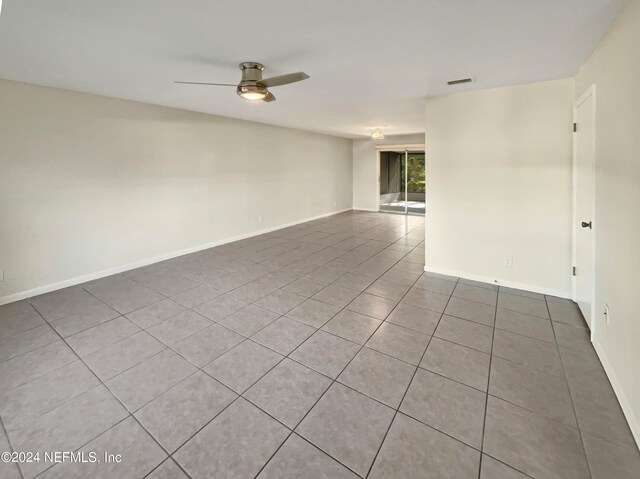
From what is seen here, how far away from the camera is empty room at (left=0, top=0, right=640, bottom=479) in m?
1.57

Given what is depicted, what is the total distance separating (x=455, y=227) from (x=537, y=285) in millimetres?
1075

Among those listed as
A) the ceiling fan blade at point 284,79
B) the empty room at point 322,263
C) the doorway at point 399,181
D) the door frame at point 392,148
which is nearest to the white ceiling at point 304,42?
the empty room at point 322,263

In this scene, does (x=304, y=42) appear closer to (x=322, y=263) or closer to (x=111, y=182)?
(x=322, y=263)

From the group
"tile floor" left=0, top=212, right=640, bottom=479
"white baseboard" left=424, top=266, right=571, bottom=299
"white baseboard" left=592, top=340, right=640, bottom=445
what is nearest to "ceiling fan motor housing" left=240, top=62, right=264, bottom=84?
"tile floor" left=0, top=212, right=640, bottom=479

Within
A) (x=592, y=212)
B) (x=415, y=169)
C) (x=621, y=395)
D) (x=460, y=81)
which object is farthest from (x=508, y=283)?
(x=415, y=169)

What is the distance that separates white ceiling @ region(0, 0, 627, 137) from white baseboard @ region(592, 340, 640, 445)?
2.19 m

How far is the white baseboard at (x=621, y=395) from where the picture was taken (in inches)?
59.8

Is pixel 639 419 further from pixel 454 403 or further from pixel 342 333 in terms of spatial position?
pixel 342 333

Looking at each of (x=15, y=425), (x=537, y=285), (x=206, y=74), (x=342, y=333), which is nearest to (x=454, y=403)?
(x=342, y=333)

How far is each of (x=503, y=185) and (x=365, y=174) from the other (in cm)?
615

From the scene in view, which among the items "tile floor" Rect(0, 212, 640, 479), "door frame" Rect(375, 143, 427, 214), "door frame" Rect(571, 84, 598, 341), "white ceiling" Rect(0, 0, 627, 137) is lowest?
"tile floor" Rect(0, 212, 640, 479)

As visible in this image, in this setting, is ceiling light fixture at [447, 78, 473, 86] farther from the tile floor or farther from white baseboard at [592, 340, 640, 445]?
white baseboard at [592, 340, 640, 445]

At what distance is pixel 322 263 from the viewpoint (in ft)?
14.7

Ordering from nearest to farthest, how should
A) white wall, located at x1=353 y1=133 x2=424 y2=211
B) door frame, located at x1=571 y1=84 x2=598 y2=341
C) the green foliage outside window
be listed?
door frame, located at x1=571 y1=84 x2=598 y2=341 < white wall, located at x1=353 y1=133 x2=424 y2=211 < the green foliage outside window
